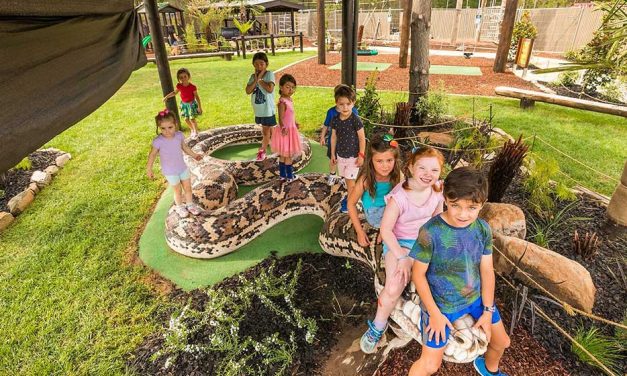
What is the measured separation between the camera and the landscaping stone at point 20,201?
5.46m

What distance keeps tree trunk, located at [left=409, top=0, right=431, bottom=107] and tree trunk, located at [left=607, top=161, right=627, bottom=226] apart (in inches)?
178

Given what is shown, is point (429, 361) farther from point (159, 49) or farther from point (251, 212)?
point (159, 49)

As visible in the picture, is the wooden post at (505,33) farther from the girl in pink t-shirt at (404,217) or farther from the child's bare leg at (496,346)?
the child's bare leg at (496,346)

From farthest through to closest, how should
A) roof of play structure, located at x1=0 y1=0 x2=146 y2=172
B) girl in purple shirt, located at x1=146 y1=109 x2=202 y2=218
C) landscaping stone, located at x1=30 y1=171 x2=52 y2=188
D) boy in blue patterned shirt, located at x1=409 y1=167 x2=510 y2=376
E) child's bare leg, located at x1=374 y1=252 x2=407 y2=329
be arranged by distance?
landscaping stone, located at x1=30 y1=171 x2=52 y2=188
girl in purple shirt, located at x1=146 y1=109 x2=202 y2=218
child's bare leg, located at x1=374 y1=252 x2=407 y2=329
boy in blue patterned shirt, located at x1=409 y1=167 x2=510 y2=376
roof of play structure, located at x1=0 y1=0 x2=146 y2=172

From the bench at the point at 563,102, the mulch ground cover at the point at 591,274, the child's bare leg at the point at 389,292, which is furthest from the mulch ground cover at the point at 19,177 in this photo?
the bench at the point at 563,102

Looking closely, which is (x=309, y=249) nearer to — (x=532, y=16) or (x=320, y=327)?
(x=320, y=327)

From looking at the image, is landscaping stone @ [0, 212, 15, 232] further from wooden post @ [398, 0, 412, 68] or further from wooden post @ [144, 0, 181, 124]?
wooden post @ [398, 0, 412, 68]

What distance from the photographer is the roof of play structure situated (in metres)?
1.76

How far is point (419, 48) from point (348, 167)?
4286 mm

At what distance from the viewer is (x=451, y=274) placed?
233 centimetres

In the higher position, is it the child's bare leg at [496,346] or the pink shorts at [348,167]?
the pink shorts at [348,167]

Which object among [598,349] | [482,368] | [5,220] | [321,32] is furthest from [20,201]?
[321,32]

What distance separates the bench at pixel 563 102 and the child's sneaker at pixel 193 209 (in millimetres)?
8882

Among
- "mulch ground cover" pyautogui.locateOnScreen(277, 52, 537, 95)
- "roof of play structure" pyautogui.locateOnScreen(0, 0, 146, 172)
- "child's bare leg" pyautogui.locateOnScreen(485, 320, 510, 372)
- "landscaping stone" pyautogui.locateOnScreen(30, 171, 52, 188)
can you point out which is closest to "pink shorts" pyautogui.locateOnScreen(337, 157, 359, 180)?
"child's bare leg" pyautogui.locateOnScreen(485, 320, 510, 372)
